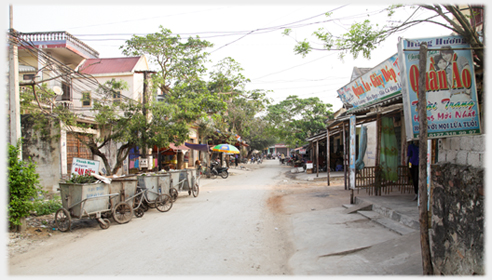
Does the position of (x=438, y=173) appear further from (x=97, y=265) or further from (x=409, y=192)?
(x=409, y=192)

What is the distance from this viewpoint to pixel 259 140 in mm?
54719

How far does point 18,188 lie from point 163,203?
398cm

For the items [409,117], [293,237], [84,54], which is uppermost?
[84,54]

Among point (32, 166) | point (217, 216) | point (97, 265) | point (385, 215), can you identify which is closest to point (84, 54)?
point (32, 166)

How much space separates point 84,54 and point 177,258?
17365mm

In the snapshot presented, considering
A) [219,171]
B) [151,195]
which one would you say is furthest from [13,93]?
[219,171]

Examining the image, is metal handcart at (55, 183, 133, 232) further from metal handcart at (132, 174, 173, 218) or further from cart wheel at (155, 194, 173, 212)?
cart wheel at (155, 194, 173, 212)

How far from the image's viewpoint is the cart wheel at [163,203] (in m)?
9.44

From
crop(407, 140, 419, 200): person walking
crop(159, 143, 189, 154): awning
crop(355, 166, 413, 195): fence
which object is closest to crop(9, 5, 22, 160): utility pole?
crop(355, 166, 413, 195): fence

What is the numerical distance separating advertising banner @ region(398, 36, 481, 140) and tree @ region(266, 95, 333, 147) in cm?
2674

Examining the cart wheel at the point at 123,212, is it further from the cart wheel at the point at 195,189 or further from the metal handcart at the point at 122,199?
the cart wheel at the point at 195,189

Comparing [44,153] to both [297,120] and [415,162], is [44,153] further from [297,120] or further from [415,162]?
[297,120]

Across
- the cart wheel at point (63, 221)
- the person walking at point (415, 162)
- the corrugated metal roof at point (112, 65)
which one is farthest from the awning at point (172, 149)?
the person walking at point (415, 162)

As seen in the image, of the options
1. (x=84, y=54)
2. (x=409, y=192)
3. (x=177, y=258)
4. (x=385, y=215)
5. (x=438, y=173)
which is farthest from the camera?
(x=84, y=54)
